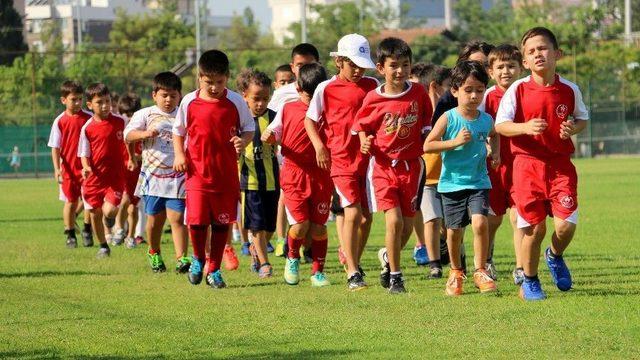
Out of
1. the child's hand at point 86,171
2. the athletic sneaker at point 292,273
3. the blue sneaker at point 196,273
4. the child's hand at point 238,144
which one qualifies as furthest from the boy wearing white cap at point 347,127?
the child's hand at point 86,171

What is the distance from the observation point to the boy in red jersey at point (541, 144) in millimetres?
9297

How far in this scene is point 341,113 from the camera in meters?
10.6

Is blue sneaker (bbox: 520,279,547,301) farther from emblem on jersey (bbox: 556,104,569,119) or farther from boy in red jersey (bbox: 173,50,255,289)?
boy in red jersey (bbox: 173,50,255,289)

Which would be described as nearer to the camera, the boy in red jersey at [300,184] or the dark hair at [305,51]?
the boy in red jersey at [300,184]

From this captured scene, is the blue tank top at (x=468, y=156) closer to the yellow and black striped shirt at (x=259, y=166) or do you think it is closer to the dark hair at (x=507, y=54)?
the dark hair at (x=507, y=54)

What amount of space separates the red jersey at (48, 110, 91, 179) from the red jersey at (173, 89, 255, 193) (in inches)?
221

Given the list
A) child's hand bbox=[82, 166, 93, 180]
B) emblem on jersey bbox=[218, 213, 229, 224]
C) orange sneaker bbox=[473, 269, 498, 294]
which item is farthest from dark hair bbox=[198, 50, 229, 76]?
child's hand bbox=[82, 166, 93, 180]

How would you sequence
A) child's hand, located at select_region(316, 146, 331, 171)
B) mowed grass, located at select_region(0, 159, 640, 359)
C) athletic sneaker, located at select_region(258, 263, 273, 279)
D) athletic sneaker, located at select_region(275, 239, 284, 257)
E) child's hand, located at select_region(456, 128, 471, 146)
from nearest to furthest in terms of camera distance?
mowed grass, located at select_region(0, 159, 640, 359) → child's hand, located at select_region(456, 128, 471, 146) → child's hand, located at select_region(316, 146, 331, 171) → athletic sneaker, located at select_region(258, 263, 273, 279) → athletic sneaker, located at select_region(275, 239, 284, 257)

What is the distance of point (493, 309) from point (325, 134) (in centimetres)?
247

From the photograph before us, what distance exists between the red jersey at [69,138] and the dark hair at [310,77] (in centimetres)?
545

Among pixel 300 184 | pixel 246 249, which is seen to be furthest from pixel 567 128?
pixel 246 249

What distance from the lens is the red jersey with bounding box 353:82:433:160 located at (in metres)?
10.2

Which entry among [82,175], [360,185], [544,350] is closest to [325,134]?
[360,185]

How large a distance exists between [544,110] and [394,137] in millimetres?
1293
